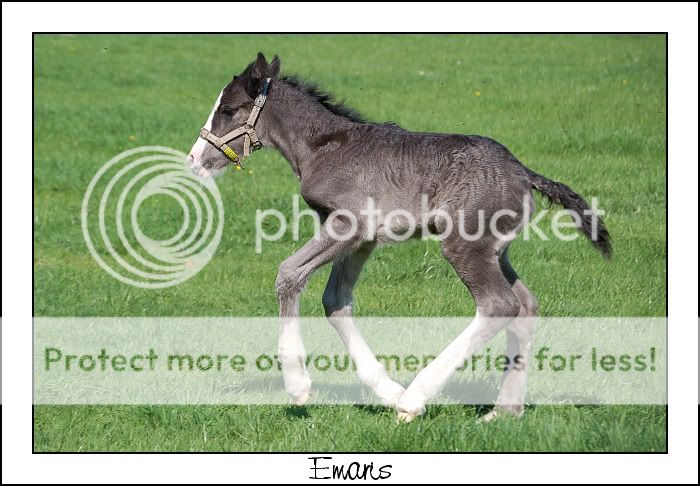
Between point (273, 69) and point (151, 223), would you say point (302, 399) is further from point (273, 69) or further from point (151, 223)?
point (151, 223)

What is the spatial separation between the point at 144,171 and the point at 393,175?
7600 mm

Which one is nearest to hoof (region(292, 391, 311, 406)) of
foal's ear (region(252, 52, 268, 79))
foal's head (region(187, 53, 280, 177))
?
foal's head (region(187, 53, 280, 177))

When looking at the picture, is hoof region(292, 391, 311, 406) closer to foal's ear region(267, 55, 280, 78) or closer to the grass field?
the grass field

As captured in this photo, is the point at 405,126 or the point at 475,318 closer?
the point at 475,318

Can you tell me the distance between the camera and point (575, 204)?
5.89 m

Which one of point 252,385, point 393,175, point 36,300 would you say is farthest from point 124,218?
point 393,175

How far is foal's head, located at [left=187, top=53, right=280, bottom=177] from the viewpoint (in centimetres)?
632

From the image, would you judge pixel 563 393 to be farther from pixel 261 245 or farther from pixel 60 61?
pixel 60 61

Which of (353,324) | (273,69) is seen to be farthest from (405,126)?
(353,324)

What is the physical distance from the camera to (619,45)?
1778 cm

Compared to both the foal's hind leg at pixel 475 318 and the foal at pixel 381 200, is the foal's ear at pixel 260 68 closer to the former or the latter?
the foal at pixel 381 200

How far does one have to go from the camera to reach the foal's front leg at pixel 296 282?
5863 mm

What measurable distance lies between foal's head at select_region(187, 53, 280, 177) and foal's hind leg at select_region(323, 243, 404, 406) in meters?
1.06

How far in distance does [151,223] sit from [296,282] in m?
5.40
